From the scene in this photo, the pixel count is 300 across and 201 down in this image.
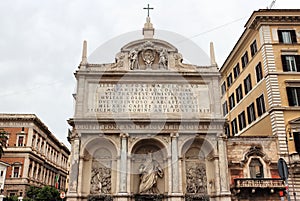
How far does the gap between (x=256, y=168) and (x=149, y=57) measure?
401 inches

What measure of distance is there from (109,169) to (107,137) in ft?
6.56

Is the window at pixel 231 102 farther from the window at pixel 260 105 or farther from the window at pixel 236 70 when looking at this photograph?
the window at pixel 260 105

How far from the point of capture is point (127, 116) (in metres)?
20.2

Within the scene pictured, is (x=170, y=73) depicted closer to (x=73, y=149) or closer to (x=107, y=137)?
(x=107, y=137)

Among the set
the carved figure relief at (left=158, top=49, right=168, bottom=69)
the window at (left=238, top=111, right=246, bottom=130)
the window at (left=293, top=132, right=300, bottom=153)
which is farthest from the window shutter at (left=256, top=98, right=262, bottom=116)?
the carved figure relief at (left=158, top=49, right=168, bottom=69)

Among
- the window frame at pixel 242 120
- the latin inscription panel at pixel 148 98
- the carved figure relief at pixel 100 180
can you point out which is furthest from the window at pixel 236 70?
the carved figure relief at pixel 100 180

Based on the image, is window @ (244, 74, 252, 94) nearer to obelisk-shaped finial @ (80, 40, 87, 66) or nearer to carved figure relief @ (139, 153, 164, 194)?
carved figure relief @ (139, 153, 164, 194)

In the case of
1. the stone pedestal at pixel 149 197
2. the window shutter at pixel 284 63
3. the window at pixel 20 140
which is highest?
the window shutter at pixel 284 63

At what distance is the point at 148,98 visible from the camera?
69.7 ft

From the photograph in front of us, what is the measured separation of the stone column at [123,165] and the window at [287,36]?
14.6 metres

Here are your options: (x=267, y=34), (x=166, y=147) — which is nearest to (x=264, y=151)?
(x=166, y=147)

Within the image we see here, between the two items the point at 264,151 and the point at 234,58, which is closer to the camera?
the point at 264,151

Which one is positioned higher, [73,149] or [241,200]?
[73,149]

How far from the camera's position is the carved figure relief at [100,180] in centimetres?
1938
